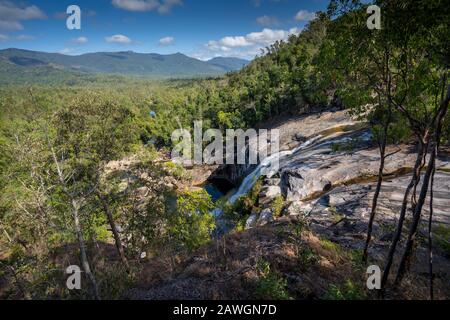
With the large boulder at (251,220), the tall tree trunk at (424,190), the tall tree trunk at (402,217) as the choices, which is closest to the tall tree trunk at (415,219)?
the tall tree trunk at (424,190)

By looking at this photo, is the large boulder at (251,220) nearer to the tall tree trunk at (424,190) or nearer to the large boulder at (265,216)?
the large boulder at (265,216)

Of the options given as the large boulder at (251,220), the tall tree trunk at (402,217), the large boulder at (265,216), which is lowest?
the large boulder at (251,220)

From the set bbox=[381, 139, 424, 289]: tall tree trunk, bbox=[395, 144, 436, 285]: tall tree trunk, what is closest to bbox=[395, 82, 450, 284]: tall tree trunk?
bbox=[395, 144, 436, 285]: tall tree trunk

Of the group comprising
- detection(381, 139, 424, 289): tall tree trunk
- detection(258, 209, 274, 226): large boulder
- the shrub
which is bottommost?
detection(258, 209, 274, 226): large boulder

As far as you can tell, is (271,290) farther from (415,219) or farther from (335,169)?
(335,169)

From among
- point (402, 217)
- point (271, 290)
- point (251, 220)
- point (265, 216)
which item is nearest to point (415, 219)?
point (402, 217)

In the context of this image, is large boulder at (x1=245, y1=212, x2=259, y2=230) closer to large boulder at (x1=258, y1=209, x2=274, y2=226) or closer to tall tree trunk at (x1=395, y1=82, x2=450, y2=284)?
large boulder at (x1=258, y1=209, x2=274, y2=226)

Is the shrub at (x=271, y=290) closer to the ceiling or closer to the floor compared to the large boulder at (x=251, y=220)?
closer to the ceiling

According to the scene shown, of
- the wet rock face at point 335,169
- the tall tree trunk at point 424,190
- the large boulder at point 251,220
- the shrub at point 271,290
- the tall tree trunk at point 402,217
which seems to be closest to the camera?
the tall tree trunk at point 424,190

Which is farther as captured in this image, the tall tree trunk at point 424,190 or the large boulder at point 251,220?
the large boulder at point 251,220
